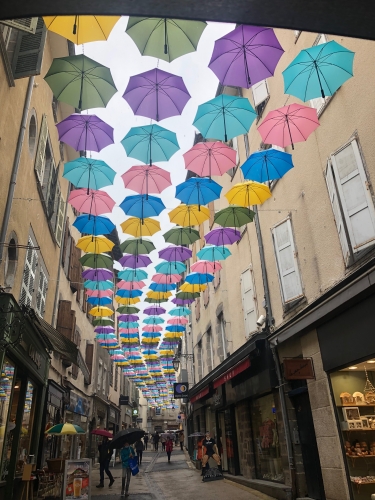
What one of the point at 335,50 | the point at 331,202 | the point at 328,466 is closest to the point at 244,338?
the point at 328,466

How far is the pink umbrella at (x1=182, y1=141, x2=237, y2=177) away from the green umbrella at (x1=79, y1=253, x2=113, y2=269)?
18.9 feet

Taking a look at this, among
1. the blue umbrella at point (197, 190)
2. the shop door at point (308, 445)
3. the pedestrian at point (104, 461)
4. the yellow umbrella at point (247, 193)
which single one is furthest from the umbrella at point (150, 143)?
the pedestrian at point (104, 461)

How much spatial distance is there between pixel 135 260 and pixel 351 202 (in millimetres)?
8662

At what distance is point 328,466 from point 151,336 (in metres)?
18.9

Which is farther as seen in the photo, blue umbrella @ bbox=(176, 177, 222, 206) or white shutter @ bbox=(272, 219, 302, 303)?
blue umbrella @ bbox=(176, 177, 222, 206)

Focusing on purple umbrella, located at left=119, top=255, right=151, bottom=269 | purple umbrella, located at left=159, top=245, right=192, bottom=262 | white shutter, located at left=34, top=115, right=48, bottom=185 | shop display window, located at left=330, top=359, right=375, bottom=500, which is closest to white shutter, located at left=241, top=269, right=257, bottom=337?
purple umbrella, located at left=159, top=245, right=192, bottom=262

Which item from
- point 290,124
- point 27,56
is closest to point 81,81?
point 27,56

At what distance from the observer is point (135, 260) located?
1437 centimetres

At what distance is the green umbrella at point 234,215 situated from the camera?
36.4 feet

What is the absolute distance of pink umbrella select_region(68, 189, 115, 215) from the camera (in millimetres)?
11031

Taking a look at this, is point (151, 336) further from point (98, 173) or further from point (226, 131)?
point (226, 131)

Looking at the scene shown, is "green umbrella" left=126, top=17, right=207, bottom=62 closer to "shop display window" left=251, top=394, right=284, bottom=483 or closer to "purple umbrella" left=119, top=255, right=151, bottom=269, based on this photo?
"purple umbrella" left=119, top=255, right=151, bottom=269

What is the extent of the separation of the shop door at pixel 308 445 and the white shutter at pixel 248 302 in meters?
3.22

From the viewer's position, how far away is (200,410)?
2177cm
